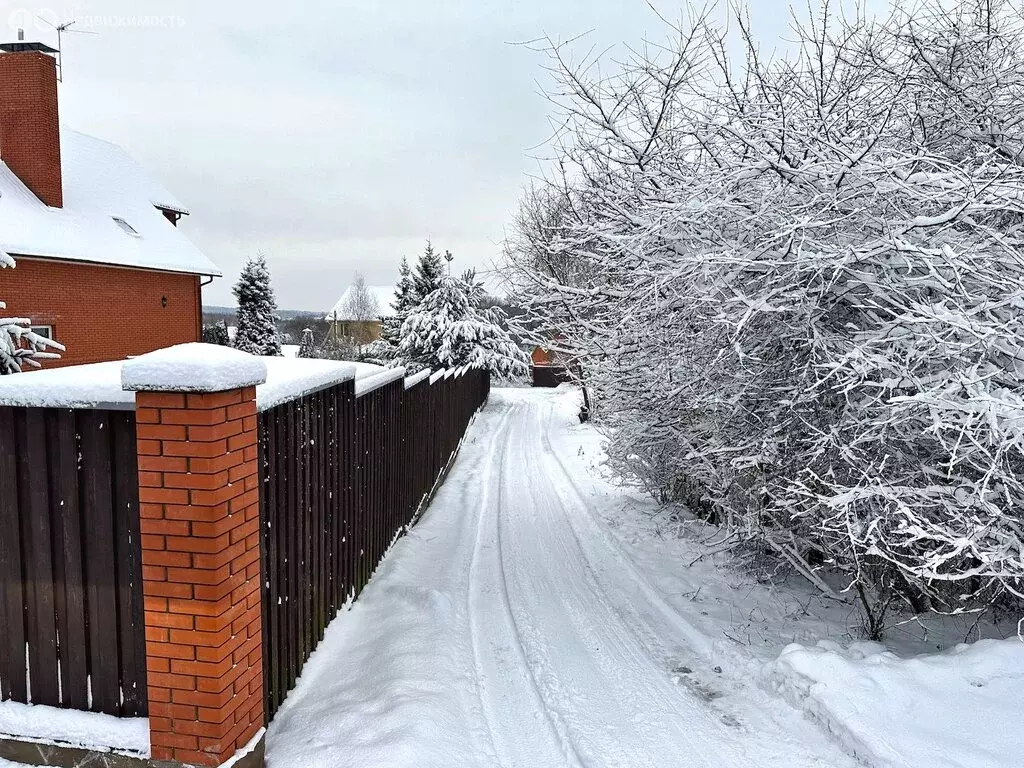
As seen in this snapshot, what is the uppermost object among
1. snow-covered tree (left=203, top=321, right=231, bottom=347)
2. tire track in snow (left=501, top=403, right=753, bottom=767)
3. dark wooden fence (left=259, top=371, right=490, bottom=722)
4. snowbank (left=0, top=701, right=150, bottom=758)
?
snow-covered tree (left=203, top=321, right=231, bottom=347)

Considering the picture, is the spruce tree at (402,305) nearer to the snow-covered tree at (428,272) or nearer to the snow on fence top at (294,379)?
the snow-covered tree at (428,272)

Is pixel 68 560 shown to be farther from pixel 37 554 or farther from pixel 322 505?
pixel 322 505

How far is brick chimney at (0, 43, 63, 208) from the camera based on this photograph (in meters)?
14.1

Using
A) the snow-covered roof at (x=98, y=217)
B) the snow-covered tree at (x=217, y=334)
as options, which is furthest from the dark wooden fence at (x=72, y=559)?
the snow-covered tree at (x=217, y=334)

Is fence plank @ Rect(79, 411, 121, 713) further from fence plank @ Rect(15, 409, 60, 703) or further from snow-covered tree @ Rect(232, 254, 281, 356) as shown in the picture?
snow-covered tree @ Rect(232, 254, 281, 356)

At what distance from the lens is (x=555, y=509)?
815cm

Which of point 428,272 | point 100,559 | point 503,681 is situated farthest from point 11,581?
point 428,272

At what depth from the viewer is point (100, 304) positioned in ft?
49.5

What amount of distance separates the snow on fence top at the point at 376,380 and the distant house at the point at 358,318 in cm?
5365

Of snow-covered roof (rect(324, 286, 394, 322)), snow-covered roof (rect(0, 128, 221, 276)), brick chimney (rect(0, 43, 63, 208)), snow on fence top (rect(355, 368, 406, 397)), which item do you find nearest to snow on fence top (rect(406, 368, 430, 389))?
snow on fence top (rect(355, 368, 406, 397))

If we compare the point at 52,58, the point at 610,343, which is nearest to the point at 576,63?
the point at 610,343

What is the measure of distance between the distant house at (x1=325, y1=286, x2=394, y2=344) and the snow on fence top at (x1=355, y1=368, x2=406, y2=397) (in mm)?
53645

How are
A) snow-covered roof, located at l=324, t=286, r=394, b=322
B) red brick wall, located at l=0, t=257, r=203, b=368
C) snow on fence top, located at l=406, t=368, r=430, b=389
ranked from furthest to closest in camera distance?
1. snow-covered roof, located at l=324, t=286, r=394, b=322
2. red brick wall, located at l=0, t=257, r=203, b=368
3. snow on fence top, located at l=406, t=368, r=430, b=389

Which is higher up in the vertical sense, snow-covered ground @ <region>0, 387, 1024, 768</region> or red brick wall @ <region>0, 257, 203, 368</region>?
red brick wall @ <region>0, 257, 203, 368</region>
